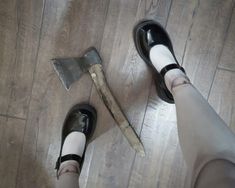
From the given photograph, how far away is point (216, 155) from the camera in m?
0.64

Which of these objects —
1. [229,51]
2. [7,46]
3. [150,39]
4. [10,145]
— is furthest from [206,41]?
[10,145]

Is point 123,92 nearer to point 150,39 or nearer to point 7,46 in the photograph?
point 150,39

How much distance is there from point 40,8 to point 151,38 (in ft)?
1.39

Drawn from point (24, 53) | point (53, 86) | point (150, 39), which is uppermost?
point (150, 39)

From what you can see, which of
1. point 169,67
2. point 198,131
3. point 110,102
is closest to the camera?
point 198,131

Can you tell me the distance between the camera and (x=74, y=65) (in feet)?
3.47

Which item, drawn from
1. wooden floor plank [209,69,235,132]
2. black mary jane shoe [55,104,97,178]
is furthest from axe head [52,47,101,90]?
wooden floor plank [209,69,235,132]

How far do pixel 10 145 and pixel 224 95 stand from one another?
0.86 m

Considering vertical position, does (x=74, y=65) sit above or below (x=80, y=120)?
above

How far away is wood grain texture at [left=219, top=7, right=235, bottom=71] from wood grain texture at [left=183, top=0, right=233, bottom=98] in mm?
16

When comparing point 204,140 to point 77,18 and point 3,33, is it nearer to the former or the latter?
point 77,18

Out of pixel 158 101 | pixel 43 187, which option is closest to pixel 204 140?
pixel 158 101

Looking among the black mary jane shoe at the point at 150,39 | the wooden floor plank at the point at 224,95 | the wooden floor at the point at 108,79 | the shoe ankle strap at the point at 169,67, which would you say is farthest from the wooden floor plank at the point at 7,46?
the wooden floor plank at the point at 224,95

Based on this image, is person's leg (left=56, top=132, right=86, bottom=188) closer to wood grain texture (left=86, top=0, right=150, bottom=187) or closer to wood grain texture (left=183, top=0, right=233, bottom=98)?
wood grain texture (left=86, top=0, right=150, bottom=187)
